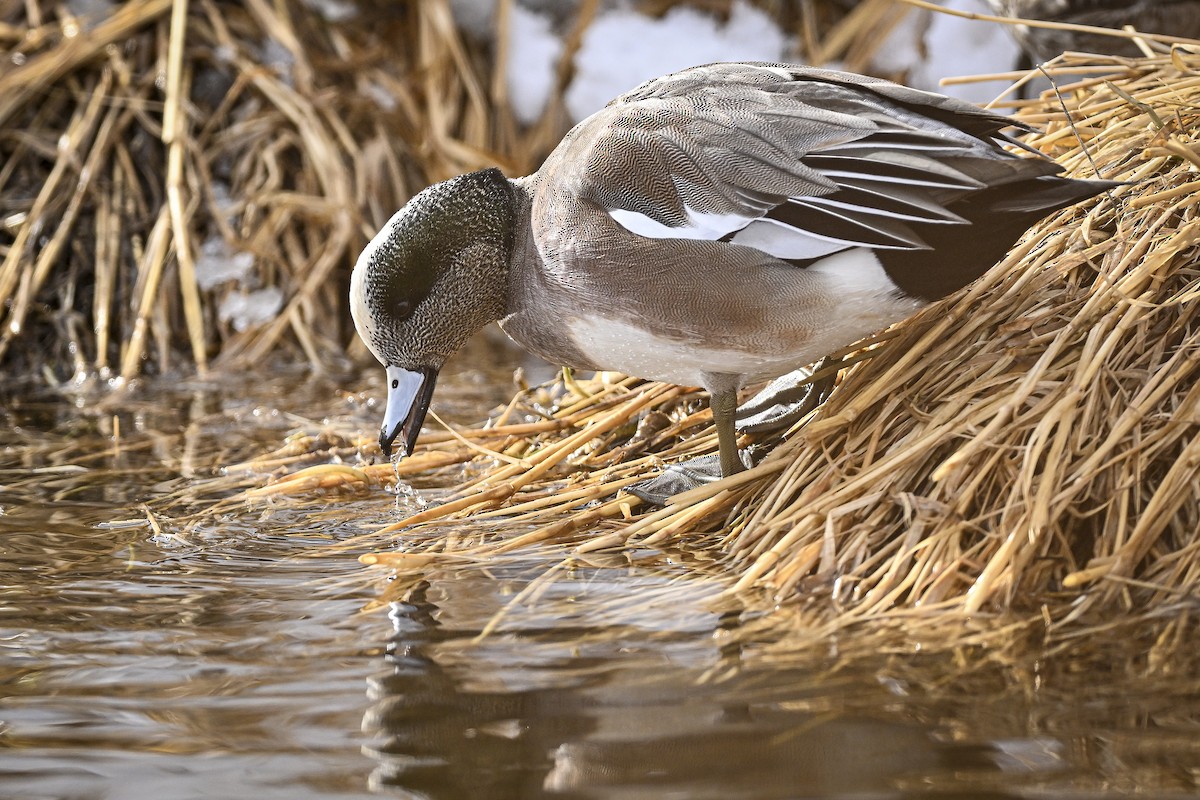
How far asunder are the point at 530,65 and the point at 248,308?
169cm

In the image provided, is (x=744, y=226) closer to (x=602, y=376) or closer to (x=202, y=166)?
(x=602, y=376)

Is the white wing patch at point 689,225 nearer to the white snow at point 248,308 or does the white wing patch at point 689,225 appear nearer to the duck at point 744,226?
the duck at point 744,226

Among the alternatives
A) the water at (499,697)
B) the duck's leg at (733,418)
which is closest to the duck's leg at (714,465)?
the duck's leg at (733,418)

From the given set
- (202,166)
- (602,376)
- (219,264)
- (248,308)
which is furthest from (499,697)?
(202,166)

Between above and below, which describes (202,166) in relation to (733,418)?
above

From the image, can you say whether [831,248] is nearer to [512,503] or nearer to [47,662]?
[512,503]

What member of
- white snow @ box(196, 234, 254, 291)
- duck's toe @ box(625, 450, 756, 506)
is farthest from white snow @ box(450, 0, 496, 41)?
duck's toe @ box(625, 450, 756, 506)

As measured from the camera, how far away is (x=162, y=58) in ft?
18.2

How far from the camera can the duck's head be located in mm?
3016

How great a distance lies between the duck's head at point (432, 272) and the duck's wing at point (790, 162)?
28cm

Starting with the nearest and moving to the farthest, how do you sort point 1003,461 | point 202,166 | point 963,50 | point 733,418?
1. point 1003,461
2. point 733,418
3. point 202,166
4. point 963,50

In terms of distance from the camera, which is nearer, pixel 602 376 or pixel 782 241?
pixel 782 241

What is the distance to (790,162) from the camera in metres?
2.53

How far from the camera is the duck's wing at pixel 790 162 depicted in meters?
2.43
